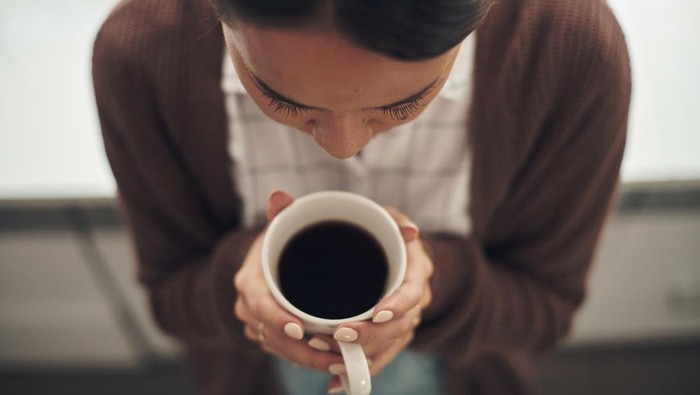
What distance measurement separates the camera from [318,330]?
52 centimetres

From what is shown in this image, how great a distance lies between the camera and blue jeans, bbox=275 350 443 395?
78cm

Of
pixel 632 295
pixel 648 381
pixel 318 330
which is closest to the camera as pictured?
pixel 318 330

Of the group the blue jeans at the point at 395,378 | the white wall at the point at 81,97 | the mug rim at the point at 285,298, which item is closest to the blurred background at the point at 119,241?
the white wall at the point at 81,97

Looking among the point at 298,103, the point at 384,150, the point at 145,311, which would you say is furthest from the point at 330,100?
the point at 145,311

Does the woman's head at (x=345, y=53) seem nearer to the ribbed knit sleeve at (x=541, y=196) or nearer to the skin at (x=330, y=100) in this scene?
the skin at (x=330, y=100)

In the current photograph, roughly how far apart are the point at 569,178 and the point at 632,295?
708mm

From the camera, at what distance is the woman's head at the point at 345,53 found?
35cm

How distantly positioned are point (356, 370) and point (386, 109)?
0.66 feet

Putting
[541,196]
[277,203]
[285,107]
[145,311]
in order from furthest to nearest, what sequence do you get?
[145,311] < [541,196] < [277,203] < [285,107]

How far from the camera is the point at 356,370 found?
0.47 meters

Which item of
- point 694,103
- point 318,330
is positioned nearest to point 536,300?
point 318,330

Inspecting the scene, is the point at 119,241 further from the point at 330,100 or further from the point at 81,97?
the point at 330,100

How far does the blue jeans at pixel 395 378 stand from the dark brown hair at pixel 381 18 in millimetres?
510

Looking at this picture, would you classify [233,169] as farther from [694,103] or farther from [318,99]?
[694,103]
